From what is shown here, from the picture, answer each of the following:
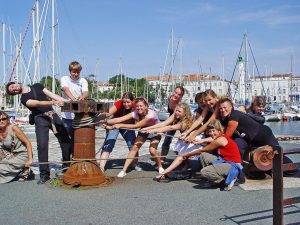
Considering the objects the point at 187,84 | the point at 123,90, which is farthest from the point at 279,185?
the point at 187,84

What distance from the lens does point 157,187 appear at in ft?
18.6

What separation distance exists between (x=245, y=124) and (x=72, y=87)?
2.97 meters

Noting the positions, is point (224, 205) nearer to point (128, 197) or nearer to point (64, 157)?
point (128, 197)

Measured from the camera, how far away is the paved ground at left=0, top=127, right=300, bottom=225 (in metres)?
4.16

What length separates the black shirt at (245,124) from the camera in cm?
588

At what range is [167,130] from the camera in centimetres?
649

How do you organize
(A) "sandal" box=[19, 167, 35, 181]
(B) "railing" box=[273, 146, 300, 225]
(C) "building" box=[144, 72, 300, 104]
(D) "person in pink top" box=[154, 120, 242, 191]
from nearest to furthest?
(B) "railing" box=[273, 146, 300, 225] < (D) "person in pink top" box=[154, 120, 242, 191] < (A) "sandal" box=[19, 167, 35, 181] < (C) "building" box=[144, 72, 300, 104]

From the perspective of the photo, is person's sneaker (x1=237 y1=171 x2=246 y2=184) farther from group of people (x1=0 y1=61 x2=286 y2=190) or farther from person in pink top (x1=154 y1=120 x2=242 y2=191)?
person in pink top (x1=154 y1=120 x2=242 y2=191)

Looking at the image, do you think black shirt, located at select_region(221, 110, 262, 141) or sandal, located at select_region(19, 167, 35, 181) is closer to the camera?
black shirt, located at select_region(221, 110, 262, 141)

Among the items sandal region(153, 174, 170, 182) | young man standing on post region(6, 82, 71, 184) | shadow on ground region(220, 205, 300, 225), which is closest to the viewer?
shadow on ground region(220, 205, 300, 225)

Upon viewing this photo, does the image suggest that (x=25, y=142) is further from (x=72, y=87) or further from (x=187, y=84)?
(x=187, y=84)

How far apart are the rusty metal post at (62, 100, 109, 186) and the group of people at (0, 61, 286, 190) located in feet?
1.24

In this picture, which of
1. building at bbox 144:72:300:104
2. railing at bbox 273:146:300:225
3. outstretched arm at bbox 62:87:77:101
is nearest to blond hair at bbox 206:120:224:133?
outstretched arm at bbox 62:87:77:101

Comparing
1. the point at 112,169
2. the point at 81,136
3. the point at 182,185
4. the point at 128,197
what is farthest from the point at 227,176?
the point at 112,169
